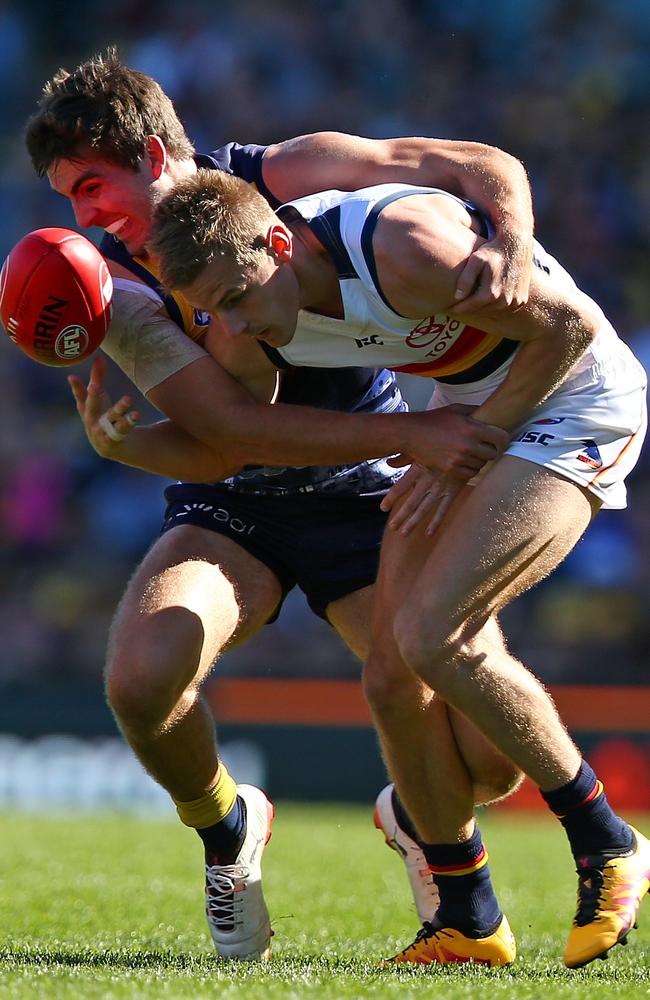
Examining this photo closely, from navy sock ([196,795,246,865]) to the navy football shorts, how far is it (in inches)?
31.1

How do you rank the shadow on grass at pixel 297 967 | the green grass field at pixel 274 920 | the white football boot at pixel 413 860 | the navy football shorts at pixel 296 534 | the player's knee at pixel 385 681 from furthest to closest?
the navy football shorts at pixel 296 534, the white football boot at pixel 413 860, the player's knee at pixel 385 681, the shadow on grass at pixel 297 967, the green grass field at pixel 274 920

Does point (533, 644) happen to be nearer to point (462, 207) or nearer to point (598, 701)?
point (598, 701)

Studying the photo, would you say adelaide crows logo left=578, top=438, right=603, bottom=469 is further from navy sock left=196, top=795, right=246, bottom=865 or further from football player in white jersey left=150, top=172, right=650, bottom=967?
navy sock left=196, top=795, right=246, bottom=865

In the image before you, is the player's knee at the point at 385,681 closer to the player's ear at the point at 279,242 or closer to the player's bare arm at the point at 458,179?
the player's bare arm at the point at 458,179

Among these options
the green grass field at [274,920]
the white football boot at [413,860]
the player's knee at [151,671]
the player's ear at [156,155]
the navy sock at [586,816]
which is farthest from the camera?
the white football boot at [413,860]

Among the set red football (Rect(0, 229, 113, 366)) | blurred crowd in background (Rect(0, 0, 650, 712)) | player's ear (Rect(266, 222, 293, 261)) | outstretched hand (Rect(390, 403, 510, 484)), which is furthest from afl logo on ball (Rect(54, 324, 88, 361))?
blurred crowd in background (Rect(0, 0, 650, 712))

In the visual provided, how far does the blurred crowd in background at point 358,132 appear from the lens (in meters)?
10.8

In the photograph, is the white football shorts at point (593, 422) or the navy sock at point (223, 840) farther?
the navy sock at point (223, 840)

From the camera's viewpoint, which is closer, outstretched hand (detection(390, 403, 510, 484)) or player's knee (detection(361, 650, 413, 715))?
outstretched hand (detection(390, 403, 510, 484))

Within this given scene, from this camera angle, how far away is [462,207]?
3863 mm

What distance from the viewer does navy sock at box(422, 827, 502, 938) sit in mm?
3996

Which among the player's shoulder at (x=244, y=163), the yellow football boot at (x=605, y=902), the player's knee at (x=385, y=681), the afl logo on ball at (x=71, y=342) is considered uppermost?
the player's shoulder at (x=244, y=163)

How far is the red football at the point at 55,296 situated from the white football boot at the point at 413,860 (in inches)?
68.7

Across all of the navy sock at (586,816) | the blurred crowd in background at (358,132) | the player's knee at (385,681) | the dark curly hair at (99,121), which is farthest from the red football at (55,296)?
the blurred crowd in background at (358,132)
